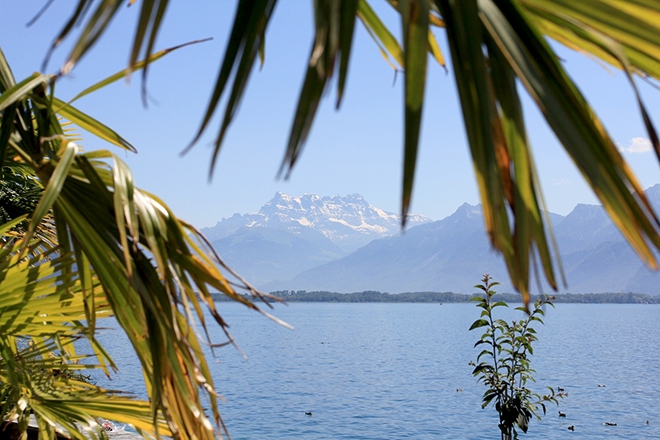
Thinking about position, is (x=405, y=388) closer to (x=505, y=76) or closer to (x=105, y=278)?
(x=105, y=278)

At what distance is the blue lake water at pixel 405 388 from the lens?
2397cm

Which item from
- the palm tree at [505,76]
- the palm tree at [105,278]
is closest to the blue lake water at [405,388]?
the palm tree at [105,278]

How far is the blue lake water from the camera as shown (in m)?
24.0

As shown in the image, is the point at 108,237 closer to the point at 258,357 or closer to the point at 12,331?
the point at 12,331

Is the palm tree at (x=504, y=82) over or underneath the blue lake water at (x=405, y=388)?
over

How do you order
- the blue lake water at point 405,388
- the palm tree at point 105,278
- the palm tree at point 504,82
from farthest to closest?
1. the blue lake water at point 405,388
2. the palm tree at point 105,278
3. the palm tree at point 504,82

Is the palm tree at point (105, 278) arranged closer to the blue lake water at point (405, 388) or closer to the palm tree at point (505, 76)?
the palm tree at point (505, 76)

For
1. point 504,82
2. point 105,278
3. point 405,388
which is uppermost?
point 504,82

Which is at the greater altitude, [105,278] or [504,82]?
[504,82]

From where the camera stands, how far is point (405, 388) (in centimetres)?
3541

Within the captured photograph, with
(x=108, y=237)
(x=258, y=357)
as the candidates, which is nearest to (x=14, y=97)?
(x=108, y=237)

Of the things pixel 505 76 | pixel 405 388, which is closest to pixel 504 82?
pixel 505 76

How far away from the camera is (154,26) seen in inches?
28.0

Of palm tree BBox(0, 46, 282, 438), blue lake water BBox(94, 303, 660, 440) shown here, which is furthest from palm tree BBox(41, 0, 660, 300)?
blue lake water BBox(94, 303, 660, 440)
